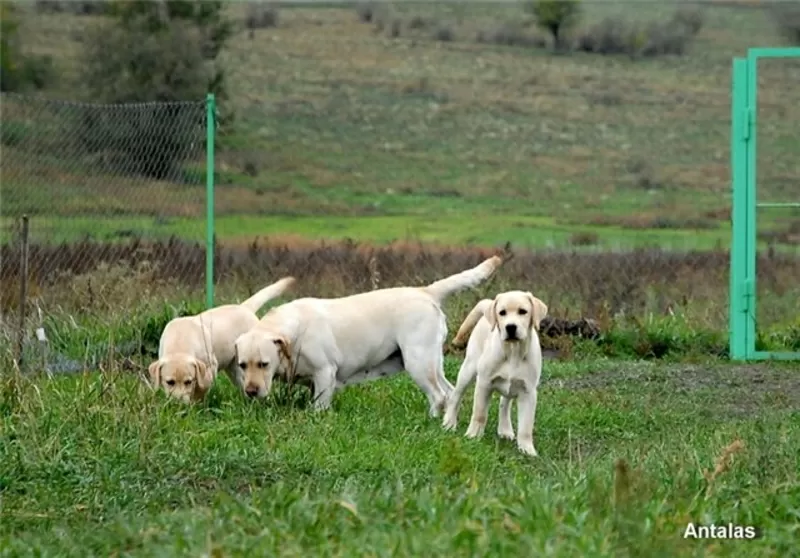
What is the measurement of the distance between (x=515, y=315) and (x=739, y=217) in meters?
5.36

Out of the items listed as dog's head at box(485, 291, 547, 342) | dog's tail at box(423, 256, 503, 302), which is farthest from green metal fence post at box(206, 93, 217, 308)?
dog's head at box(485, 291, 547, 342)

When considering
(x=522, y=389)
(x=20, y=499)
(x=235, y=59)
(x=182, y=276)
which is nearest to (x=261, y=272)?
(x=182, y=276)

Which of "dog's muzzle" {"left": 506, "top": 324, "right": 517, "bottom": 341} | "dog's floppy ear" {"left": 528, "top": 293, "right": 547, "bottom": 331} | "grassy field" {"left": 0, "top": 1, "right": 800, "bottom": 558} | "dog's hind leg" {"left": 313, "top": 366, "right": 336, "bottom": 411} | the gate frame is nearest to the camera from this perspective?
"grassy field" {"left": 0, "top": 1, "right": 800, "bottom": 558}

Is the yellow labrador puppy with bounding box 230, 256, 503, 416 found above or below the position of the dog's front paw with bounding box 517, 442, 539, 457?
above

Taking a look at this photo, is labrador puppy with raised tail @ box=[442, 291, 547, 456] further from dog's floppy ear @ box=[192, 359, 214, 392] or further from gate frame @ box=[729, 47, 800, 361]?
gate frame @ box=[729, 47, 800, 361]

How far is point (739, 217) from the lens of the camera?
15289 mm

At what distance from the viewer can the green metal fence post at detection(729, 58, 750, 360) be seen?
15.1 m

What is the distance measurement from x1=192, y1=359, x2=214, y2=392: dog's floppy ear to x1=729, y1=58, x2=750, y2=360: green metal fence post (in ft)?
18.6

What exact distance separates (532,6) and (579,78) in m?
4.58

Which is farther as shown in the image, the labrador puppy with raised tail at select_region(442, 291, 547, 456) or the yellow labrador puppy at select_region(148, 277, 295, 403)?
the yellow labrador puppy at select_region(148, 277, 295, 403)

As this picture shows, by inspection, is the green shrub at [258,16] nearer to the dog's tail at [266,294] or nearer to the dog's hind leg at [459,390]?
the dog's tail at [266,294]

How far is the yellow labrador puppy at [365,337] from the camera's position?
1138 cm

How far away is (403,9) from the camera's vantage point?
53.6 meters

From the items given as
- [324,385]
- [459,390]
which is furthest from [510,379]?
[324,385]
